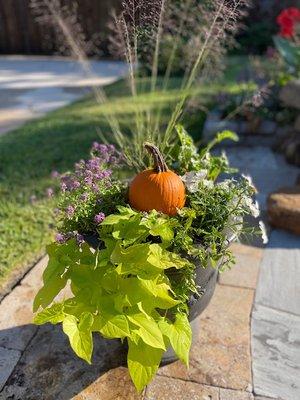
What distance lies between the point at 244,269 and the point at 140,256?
4.06 ft

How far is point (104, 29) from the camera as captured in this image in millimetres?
10234

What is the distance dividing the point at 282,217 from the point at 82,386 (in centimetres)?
175

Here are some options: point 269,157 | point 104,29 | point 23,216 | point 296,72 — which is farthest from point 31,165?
point 104,29

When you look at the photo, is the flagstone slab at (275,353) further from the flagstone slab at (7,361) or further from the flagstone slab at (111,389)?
the flagstone slab at (7,361)

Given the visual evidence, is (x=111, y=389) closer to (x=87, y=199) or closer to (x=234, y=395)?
(x=234, y=395)

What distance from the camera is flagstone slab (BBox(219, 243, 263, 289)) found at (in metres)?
2.54

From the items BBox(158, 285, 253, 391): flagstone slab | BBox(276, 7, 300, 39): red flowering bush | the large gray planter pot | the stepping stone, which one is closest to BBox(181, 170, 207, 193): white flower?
the large gray planter pot

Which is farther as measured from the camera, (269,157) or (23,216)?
(269,157)

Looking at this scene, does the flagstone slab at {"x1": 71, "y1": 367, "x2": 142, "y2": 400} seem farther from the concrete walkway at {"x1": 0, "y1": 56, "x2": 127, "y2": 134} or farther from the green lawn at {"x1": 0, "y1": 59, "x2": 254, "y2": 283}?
the concrete walkway at {"x1": 0, "y1": 56, "x2": 127, "y2": 134}

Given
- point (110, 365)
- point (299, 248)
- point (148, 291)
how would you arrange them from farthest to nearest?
1. point (299, 248)
2. point (110, 365)
3. point (148, 291)

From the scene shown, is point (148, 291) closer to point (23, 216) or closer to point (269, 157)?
point (23, 216)

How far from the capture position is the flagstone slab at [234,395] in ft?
6.01

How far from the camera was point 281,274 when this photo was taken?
2611mm

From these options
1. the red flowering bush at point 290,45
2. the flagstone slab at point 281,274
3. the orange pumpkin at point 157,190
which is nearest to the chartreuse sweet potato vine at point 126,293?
the orange pumpkin at point 157,190
